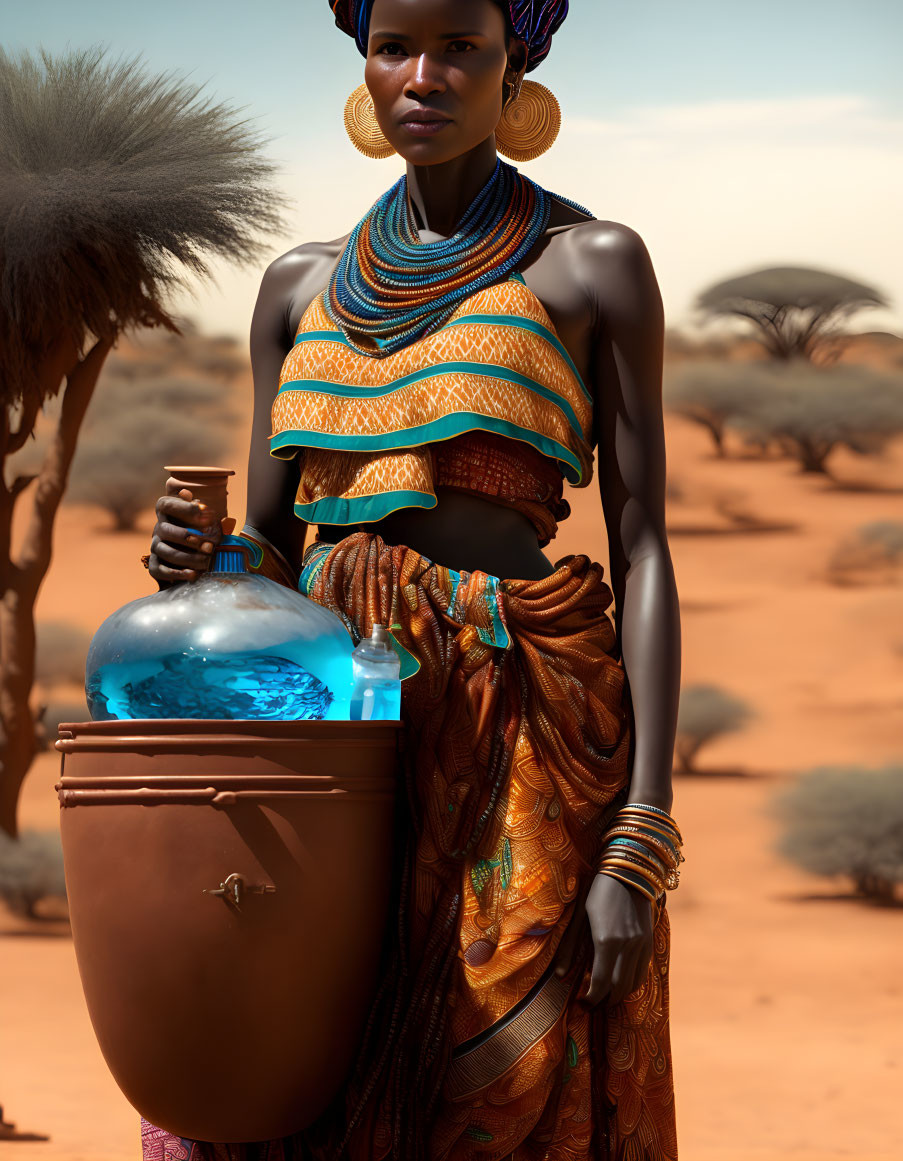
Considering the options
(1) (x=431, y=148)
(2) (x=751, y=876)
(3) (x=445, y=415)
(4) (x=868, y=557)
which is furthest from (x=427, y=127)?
(4) (x=868, y=557)

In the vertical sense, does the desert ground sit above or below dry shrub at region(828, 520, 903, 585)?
below

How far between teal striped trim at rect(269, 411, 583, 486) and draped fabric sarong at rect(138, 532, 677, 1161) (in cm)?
12

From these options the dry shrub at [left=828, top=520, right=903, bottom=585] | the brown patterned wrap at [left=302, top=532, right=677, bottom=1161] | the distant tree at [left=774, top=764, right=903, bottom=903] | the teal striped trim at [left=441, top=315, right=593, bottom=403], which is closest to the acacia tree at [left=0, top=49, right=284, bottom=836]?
the teal striped trim at [left=441, top=315, right=593, bottom=403]

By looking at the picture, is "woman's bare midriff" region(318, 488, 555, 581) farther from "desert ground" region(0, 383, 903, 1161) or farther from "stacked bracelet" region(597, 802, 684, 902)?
"desert ground" region(0, 383, 903, 1161)

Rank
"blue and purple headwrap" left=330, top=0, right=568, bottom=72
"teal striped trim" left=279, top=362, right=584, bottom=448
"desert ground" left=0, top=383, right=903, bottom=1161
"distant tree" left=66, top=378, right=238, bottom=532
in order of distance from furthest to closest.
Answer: "distant tree" left=66, top=378, right=238, bottom=532 → "desert ground" left=0, top=383, right=903, bottom=1161 → "blue and purple headwrap" left=330, top=0, right=568, bottom=72 → "teal striped trim" left=279, top=362, right=584, bottom=448

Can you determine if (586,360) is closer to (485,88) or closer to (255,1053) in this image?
(485,88)

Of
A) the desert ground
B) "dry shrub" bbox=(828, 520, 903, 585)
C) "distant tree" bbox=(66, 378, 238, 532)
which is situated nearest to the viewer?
the desert ground

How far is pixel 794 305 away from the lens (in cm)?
1204

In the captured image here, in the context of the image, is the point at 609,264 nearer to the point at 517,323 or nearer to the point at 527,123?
the point at 517,323

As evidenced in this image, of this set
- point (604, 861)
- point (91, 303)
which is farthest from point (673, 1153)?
point (91, 303)

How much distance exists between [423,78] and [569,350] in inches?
15.8

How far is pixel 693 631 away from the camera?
10789 mm

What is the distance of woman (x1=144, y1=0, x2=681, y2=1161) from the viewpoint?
1885mm

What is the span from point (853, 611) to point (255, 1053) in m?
9.66
